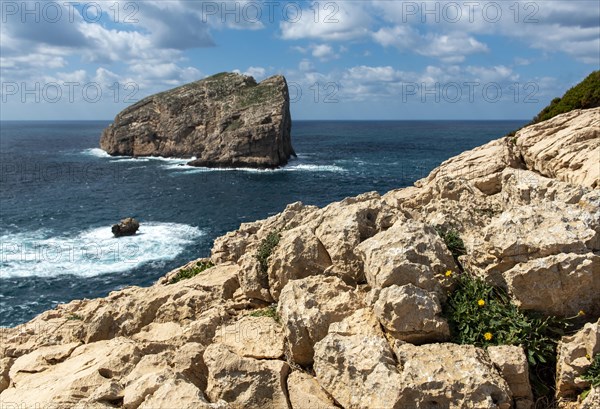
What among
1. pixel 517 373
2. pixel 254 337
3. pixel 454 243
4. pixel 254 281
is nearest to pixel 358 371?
pixel 517 373

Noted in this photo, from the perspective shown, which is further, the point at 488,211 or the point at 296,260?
the point at 488,211

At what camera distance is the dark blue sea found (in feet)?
136

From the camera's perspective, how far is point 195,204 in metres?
70.2

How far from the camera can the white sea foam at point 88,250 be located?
142ft

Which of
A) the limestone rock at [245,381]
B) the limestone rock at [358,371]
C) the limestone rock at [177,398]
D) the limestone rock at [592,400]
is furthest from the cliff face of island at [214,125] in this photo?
the limestone rock at [592,400]

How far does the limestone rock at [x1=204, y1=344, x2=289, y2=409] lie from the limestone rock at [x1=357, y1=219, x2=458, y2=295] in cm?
303

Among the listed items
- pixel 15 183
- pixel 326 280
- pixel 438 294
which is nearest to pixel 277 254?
pixel 326 280

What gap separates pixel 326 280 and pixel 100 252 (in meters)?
41.8

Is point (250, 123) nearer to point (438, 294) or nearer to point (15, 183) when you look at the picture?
point (15, 183)

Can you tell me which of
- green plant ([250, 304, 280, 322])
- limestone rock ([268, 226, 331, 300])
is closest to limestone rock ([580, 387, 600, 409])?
limestone rock ([268, 226, 331, 300])

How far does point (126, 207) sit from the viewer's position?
225 ft

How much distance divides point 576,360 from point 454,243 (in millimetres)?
4107

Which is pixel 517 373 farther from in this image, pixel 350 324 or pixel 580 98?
pixel 580 98

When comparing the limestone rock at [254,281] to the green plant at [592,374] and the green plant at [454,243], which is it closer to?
the green plant at [454,243]
